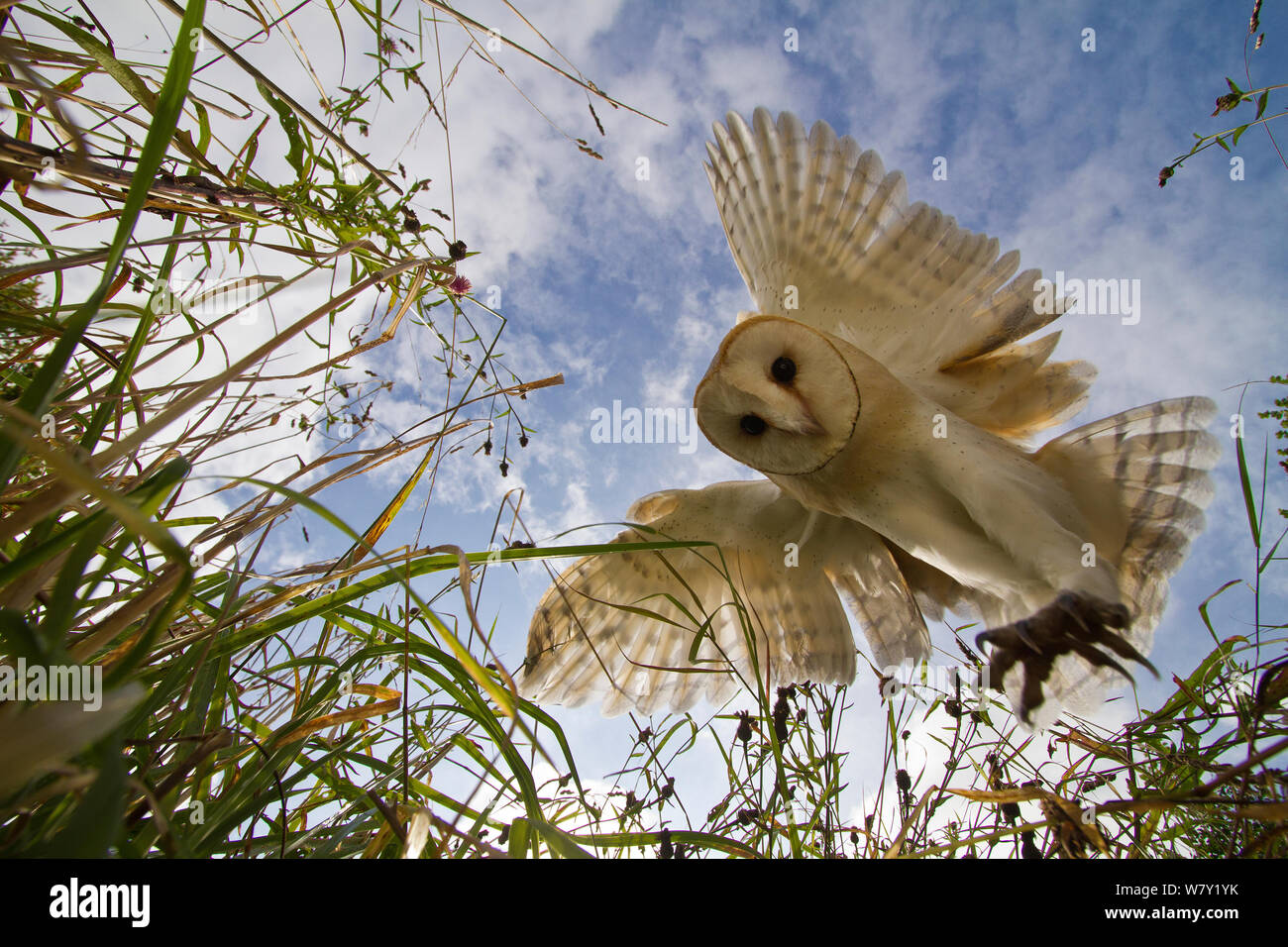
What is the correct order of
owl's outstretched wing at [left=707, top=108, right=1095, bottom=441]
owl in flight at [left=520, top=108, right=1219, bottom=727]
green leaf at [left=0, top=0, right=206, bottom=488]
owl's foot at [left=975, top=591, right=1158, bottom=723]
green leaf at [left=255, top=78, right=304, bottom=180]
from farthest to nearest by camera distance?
owl's outstretched wing at [left=707, top=108, right=1095, bottom=441], owl in flight at [left=520, top=108, right=1219, bottom=727], owl's foot at [left=975, top=591, right=1158, bottom=723], green leaf at [left=255, top=78, right=304, bottom=180], green leaf at [left=0, top=0, right=206, bottom=488]

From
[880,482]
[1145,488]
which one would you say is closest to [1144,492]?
[1145,488]

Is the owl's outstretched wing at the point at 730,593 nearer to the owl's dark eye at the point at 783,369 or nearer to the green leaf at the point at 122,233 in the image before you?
the owl's dark eye at the point at 783,369

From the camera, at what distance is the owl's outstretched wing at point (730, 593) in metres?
2.31

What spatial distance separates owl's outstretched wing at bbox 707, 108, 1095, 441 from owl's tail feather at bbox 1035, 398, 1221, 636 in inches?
13.7

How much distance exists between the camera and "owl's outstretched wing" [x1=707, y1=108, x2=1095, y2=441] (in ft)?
7.22

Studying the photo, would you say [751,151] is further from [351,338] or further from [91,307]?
[91,307]

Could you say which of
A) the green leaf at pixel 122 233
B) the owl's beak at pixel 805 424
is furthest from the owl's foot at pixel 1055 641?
the green leaf at pixel 122 233

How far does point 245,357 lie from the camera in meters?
0.70

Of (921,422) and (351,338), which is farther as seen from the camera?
(921,422)

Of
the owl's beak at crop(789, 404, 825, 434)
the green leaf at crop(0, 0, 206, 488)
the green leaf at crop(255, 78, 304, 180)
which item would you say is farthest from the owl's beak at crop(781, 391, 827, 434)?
the green leaf at crop(0, 0, 206, 488)

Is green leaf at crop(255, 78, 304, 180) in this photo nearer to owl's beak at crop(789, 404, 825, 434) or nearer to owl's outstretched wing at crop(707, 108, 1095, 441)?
owl's beak at crop(789, 404, 825, 434)
